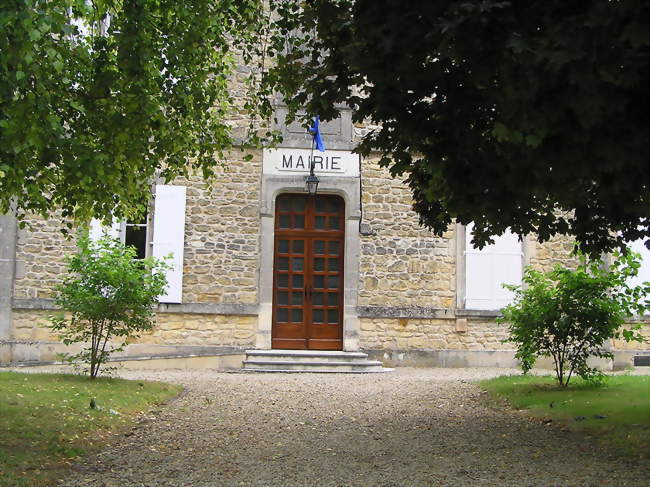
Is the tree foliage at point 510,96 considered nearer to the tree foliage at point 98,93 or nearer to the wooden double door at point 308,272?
the tree foliage at point 98,93

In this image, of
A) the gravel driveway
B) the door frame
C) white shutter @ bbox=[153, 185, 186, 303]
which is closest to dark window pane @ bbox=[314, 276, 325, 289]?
the door frame

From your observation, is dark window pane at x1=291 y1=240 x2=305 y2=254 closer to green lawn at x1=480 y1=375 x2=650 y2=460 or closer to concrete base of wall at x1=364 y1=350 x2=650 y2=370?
concrete base of wall at x1=364 y1=350 x2=650 y2=370

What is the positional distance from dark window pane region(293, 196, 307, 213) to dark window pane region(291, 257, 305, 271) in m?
0.80

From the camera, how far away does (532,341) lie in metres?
7.70

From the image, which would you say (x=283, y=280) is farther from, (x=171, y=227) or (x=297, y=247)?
(x=171, y=227)

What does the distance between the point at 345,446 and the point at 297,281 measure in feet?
21.5

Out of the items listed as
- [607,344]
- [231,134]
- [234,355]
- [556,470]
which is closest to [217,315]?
[234,355]

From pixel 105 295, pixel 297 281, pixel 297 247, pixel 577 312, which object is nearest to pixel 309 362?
pixel 297 281

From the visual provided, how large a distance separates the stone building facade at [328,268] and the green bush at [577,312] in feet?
13.6

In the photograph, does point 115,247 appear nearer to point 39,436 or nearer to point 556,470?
point 39,436

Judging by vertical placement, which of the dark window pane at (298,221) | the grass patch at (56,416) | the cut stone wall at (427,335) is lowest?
the grass patch at (56,416)

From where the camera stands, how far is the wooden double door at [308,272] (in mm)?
12000

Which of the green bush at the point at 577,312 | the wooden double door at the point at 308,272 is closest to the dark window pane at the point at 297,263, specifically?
the wooden double door at the point at 308,272

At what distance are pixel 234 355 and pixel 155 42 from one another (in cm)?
671
